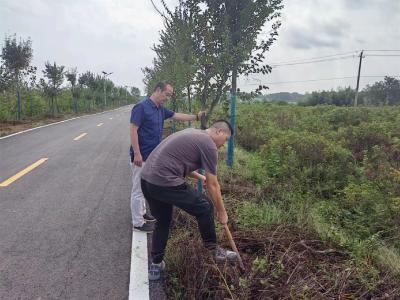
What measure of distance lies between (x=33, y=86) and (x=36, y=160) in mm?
18406

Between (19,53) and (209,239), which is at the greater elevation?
(19,53)

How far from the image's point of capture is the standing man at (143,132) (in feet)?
15.9

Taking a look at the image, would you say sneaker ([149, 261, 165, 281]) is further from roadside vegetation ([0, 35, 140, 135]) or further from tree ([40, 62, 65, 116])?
tree ([40, 62, 65, 116])

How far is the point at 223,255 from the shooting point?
12.0ft

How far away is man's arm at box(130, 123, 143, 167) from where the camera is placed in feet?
15.8

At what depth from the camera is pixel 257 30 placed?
5.98 m

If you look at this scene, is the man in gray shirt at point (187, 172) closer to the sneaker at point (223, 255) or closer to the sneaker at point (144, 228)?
the sneaker at point (223, 255)

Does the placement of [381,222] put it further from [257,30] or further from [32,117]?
[32,117]

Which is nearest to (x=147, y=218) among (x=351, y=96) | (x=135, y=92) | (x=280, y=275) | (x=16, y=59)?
(x=280, y=275)

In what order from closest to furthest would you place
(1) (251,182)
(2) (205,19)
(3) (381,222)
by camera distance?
(3) (381,222) < (2) (205,19) < (1) (251,182)

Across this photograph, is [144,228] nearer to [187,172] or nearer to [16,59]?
[187,172]

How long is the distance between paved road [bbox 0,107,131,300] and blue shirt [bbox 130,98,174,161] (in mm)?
1168

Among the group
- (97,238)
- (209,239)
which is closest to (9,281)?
(97,238)

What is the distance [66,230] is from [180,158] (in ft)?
7.55
